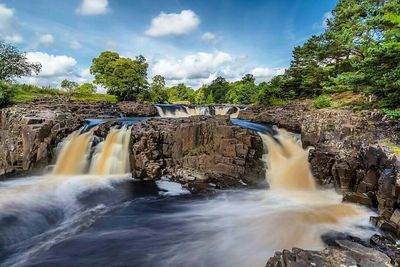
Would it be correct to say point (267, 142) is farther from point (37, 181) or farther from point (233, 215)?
point (37, 181)

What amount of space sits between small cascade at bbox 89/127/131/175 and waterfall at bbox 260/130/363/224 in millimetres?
7379

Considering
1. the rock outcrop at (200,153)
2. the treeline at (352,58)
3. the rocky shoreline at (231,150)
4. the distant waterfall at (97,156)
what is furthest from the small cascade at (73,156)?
the treeline at (352,58)

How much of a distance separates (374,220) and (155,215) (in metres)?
7.27

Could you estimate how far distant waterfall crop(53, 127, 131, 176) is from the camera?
15.6m

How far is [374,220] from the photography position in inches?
368

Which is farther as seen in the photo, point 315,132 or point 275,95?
point 275,95

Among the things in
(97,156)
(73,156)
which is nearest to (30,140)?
(73,156)

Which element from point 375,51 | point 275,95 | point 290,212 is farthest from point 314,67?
point 290,212

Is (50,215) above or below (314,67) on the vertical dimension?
below

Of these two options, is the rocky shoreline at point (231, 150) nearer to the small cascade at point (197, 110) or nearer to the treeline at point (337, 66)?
the treeline at point (337, 66)

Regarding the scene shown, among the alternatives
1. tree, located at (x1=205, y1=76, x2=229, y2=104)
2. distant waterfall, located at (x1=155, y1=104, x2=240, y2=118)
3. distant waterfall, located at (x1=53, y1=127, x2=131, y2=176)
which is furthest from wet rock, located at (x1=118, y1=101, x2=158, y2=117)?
tree, located at (x1=205, y1=76, x2=229, y2=104)

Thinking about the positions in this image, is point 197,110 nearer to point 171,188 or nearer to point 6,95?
point 6,95

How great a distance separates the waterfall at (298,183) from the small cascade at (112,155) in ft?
24.2

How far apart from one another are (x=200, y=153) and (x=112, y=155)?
4793 mm
